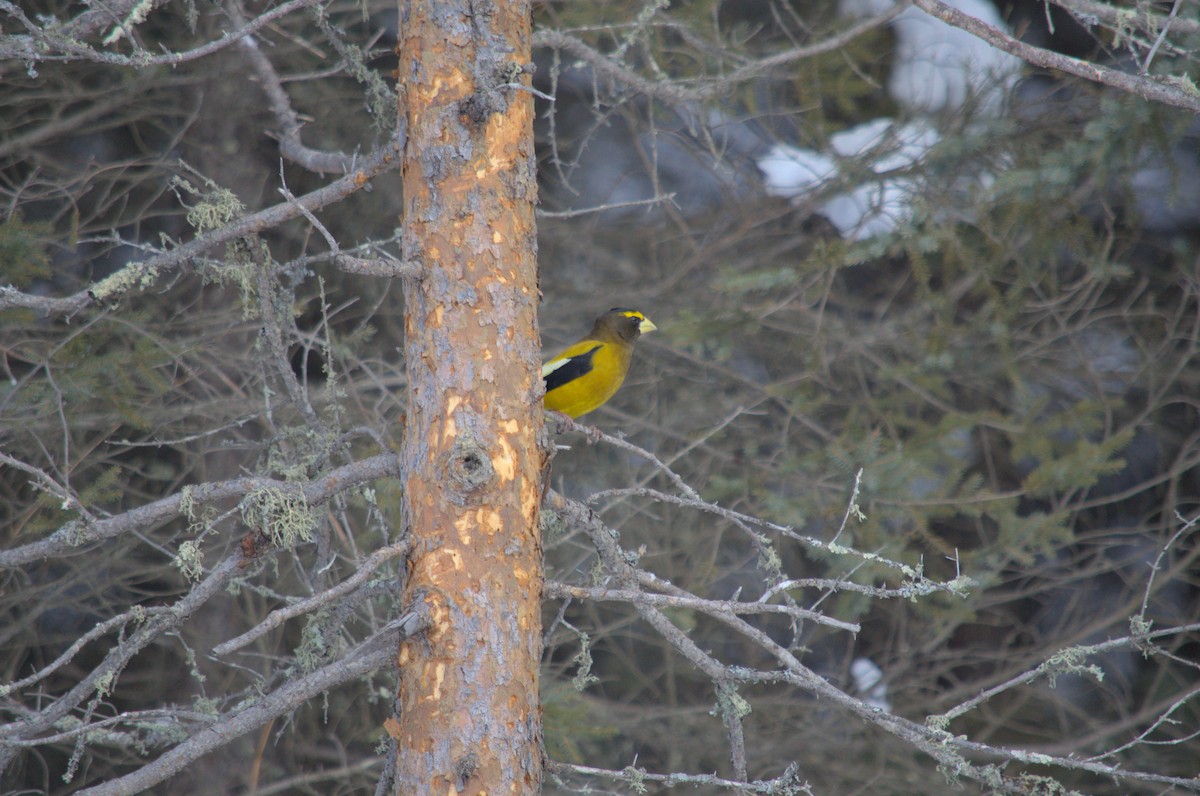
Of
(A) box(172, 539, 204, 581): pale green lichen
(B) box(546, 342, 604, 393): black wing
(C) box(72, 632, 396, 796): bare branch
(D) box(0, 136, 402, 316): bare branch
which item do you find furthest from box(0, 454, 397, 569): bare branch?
(B) box(546, 342, 604, 393): black wing

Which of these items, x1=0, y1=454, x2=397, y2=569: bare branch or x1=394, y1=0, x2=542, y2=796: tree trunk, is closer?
x1=394, y1=0, x2=542, y2=796: tree trunk

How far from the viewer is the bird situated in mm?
5859

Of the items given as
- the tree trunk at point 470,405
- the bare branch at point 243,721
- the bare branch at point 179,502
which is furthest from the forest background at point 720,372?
the bare branch at point 243,721

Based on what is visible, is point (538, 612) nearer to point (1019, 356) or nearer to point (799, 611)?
point (799, 611)

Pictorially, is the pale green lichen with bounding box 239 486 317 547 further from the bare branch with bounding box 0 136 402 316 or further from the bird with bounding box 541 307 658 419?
the bird with bounding box 541 307 658 419

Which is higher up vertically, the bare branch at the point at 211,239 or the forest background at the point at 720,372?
the bare branch at the point at 211,239

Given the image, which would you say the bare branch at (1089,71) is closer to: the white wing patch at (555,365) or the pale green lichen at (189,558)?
the white wing patch at (555,365)

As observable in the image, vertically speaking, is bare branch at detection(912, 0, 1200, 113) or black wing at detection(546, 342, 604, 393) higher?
bare branch at detection(912, 0, 1200, 113)

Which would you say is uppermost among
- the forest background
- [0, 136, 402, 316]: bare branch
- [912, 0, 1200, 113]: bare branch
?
[912, 0, 1200, 113]: bare branch

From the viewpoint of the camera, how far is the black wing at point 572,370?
5848mm

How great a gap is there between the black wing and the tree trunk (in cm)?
228

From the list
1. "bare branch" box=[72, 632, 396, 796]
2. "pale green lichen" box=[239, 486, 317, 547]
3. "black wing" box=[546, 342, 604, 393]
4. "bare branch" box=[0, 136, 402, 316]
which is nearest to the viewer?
"bare branch" box=[72, 632, 396, 796]

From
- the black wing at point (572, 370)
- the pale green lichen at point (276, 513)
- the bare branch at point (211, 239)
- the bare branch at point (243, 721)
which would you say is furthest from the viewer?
the black wing at point (572, 370)

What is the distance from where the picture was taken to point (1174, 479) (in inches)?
263
